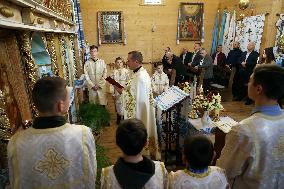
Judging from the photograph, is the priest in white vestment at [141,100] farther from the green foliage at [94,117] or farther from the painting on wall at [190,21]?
the painting on wall at [190,21]

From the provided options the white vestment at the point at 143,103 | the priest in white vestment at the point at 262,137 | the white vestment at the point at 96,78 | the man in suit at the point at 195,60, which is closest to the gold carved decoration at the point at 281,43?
the man in suit at the point at 195,60

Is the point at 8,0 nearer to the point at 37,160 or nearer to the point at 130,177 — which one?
the point at 37,160

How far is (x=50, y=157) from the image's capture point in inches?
67.2

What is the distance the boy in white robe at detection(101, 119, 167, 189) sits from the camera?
1.71 m

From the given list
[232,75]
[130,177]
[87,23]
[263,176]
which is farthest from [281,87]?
[87,23]

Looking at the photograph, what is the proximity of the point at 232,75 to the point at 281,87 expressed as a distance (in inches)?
323

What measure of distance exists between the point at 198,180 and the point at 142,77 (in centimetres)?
298

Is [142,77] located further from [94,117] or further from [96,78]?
[96,78]

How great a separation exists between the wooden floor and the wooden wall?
3.04 metres

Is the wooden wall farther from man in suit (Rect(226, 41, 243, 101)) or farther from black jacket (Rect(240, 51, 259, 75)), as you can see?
black jacket (Rect(240, 51, 259, 75))

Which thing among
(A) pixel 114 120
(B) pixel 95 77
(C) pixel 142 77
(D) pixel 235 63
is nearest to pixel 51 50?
(C) pixel 142 77

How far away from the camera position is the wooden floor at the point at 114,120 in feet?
18.5

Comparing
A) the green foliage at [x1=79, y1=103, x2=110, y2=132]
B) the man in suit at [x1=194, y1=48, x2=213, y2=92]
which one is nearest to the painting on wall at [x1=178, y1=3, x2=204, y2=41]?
the man in suit at [x1=194, y1=48, x2=213, y2=92]

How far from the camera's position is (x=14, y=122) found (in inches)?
98.0
